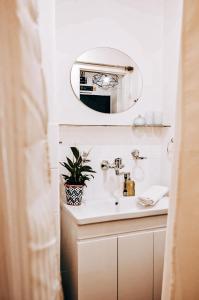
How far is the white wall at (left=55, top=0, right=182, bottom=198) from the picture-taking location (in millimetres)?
1674

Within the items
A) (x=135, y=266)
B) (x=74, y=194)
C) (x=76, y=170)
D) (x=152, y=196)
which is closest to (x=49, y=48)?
(x=76, y=170)

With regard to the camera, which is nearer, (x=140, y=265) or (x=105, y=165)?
(x=140, y=265)

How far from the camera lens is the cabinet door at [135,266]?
4.70 feet

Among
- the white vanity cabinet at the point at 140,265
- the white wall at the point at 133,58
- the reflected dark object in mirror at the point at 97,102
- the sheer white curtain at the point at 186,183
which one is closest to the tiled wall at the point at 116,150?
the white wall at the point at 133,58

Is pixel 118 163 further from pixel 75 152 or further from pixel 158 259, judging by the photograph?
pixel 158 259

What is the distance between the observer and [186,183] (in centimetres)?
61

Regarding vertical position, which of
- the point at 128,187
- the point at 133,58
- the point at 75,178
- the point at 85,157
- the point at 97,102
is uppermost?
the point at 133,58

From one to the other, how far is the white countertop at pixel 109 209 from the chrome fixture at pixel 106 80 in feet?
2.57

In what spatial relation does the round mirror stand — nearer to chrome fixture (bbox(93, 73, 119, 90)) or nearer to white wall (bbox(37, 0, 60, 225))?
chrome fixture (bbox(93, 73, 119, 90))

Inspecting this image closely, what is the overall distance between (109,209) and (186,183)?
→ 44.7 inches

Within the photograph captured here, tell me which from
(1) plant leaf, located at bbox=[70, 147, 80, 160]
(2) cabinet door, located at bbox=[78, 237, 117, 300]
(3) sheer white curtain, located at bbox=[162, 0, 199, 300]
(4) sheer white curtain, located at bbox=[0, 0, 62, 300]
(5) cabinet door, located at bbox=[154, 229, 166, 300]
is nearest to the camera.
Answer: (4) sheer white curtain, located at bbox=[0, 0, 62, 300]

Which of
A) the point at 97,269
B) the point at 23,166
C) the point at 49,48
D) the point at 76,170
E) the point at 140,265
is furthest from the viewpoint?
the point at 76,170

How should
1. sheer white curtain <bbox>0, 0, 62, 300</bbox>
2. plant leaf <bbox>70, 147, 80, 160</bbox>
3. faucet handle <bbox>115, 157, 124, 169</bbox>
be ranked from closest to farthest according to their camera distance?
sheer white curtain <bbox>0, 0, 62, 300</bbox> < plant leaf <bbox>70, 147, 80, 160</bbox> < faucet handle <bbox>115, 157, 124, 169</bbox>

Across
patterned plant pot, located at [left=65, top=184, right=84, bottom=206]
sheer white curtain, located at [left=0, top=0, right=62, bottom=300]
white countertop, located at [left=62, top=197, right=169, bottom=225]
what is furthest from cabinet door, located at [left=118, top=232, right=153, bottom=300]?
sheer white curtain, located at [left=0, top=0, right=62, bottom=300]
